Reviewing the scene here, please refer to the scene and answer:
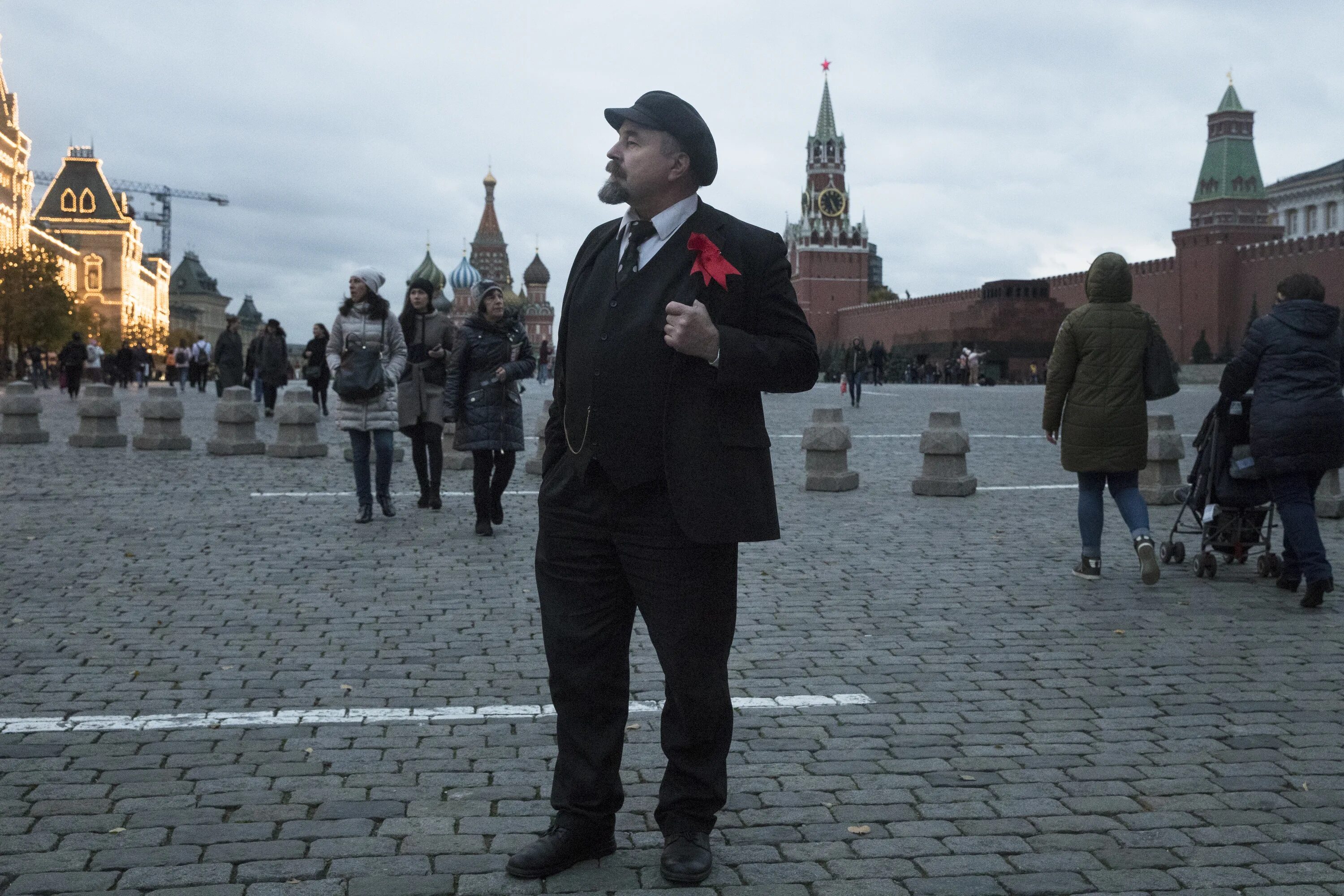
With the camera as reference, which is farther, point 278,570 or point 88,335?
point 88,335

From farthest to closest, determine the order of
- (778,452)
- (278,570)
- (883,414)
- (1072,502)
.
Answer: (883,414) → (778,452) → (1072,502) → (278,570)

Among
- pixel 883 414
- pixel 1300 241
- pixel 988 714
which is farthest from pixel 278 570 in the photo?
pixel 1300 241

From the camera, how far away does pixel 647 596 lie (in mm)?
3527

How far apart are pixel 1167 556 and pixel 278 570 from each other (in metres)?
4.84

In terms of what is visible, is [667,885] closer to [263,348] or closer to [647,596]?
[647,596]

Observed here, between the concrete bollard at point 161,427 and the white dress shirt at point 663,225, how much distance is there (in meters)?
14.6

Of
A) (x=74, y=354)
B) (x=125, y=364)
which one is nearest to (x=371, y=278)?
(x=74, y=354)

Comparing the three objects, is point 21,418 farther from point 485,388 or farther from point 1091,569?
point 1091,569

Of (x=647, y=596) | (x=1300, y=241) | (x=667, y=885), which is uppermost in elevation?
(x=1300, y=241)

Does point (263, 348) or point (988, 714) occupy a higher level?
point (263, 348)

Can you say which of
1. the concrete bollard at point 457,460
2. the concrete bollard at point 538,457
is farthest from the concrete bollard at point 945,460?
the concrete bollard at point 457,460

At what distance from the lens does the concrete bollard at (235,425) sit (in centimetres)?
1648

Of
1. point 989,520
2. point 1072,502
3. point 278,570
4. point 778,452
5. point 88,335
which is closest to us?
point 278,570

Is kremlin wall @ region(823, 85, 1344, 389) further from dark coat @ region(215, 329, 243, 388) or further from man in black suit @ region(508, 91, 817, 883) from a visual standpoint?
man in black suit @ region(508, 91, 817, 883)
